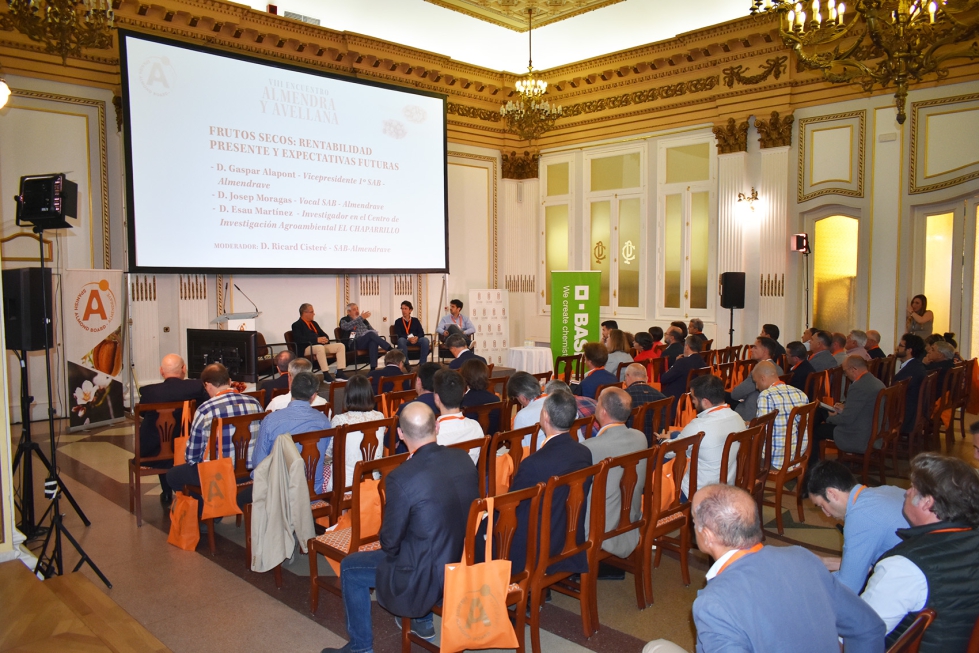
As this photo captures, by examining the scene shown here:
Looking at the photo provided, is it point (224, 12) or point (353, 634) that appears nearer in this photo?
point (353, 634)

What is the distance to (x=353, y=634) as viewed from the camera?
2727 millimetres

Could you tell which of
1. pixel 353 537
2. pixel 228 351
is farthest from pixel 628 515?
pixel 228 351

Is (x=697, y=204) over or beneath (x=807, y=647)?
over

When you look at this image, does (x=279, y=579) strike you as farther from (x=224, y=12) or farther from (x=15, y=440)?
(x=224, y=12)

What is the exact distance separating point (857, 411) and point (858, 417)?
6 centimetres

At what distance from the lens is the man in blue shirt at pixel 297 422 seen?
12.2ft

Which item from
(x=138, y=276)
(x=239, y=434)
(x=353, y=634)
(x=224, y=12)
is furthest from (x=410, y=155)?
(x=353, y=634)

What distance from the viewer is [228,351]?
6941 millimetres

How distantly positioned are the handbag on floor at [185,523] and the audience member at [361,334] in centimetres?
565

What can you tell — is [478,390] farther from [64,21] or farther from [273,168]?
[273,168]

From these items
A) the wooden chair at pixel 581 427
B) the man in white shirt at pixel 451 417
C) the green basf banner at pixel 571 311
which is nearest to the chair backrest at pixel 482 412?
the wooden chair at pixel 581 427

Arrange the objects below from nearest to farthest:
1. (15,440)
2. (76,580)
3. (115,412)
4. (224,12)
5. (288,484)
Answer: (76,580) < (288,484) < (15,440) < (115,412) < (224,12)

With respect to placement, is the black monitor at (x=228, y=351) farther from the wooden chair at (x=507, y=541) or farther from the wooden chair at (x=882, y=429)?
the wooden chair at (x=882, y=429)

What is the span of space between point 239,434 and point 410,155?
24.9 ft
